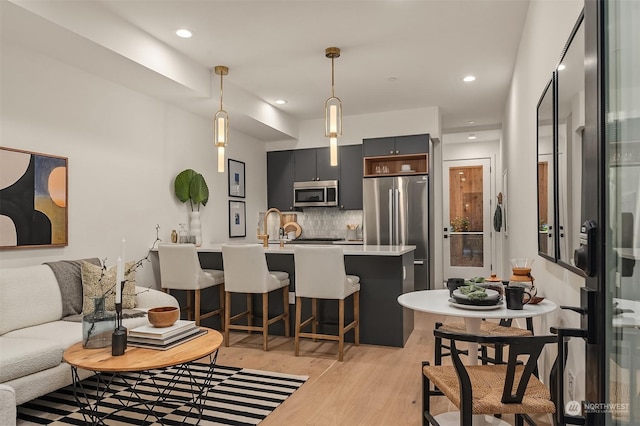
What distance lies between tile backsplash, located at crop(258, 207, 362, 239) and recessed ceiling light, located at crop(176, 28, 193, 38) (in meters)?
3.51

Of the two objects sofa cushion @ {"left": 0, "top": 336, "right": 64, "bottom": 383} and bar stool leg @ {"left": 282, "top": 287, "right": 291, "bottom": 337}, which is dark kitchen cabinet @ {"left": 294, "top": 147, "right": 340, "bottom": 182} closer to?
bar stool leg @ {"left": 282, "top": 287, "right": 291, "bottom": 337}

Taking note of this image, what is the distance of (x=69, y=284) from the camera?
11.3 feet

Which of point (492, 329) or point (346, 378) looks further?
point (346, 378)

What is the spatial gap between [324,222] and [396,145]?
172cm

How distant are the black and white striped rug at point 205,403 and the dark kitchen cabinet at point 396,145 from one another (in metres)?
3.92

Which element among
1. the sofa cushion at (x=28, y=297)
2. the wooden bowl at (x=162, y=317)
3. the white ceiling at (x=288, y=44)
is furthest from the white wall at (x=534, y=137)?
the sofa cushion at (x=28, y=297)

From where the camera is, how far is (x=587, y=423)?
85 centimetres

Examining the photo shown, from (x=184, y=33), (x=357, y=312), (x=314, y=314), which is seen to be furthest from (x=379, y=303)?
(x=184, y=33)

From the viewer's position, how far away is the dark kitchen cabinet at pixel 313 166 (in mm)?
6820

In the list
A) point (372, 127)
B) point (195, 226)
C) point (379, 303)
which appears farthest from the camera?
point (372, 127)

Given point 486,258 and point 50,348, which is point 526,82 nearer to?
point 50,348

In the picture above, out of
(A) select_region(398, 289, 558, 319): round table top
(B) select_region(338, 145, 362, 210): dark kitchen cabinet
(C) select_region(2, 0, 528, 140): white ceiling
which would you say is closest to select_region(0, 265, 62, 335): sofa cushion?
(C) select_region(2, 0, 528, 140): white ceiling

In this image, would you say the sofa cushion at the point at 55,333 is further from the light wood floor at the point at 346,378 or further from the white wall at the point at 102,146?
the light wood floor at the point at 346,378

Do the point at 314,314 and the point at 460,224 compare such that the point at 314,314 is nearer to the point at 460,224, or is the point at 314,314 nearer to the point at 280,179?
the point at 280,179
